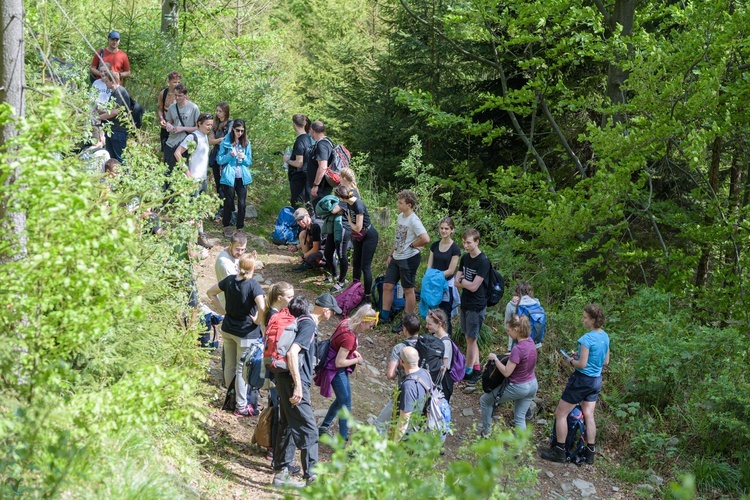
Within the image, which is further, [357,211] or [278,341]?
[357,211]

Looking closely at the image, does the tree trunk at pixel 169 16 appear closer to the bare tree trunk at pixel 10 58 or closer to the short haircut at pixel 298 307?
the bare tree trunk at pixel 10 58

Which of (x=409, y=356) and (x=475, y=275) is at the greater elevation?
(x=475, y=275)

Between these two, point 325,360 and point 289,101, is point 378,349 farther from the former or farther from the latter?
point 289,101

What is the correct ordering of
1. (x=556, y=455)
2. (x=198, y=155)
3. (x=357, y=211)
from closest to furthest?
(x=556, y=455)
(x=357, y=211)
(x=198, y=155)

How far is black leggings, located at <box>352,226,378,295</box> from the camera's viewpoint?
9867 millimetres

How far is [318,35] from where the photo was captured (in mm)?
25484

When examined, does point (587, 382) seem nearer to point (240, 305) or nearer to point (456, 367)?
point (456, 367)

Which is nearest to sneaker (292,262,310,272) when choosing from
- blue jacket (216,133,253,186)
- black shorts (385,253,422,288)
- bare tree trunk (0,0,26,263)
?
blue jacket (216,133,253,186)

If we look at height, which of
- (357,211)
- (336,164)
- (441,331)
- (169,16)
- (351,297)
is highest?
(169,16)

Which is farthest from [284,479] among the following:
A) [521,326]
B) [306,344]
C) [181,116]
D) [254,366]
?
[181,116]

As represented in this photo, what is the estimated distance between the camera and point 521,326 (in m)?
7.47

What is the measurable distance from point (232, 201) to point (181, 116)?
5.45ft

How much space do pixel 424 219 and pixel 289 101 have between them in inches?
319

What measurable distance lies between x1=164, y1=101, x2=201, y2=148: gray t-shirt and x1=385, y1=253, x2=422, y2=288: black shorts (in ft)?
12.4
